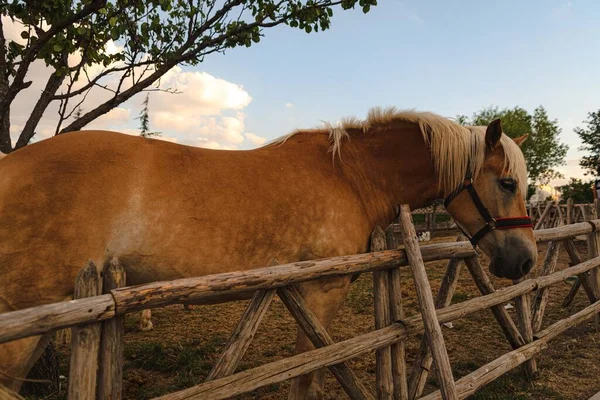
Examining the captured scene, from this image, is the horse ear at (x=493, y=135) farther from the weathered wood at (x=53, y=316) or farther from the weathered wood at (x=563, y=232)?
the weathered wood at (x=53, y=316)

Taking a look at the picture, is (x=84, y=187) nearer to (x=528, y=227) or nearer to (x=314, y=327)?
(x=314, y=327)

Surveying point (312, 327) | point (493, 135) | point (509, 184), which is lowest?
point (312, 327)

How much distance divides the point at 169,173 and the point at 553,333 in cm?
493

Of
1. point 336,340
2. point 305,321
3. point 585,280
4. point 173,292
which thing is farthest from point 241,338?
point 585,280

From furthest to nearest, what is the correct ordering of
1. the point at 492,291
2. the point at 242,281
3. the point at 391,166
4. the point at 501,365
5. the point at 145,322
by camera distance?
1. the point at 145,322
2. the point at 492,291
3. the point at 501,365
4. the point at 391,166
5. the point at 242,281

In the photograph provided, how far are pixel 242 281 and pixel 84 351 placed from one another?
2.76ft

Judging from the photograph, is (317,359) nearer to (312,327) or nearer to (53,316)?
(312,327)

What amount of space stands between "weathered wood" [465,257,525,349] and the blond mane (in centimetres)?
91

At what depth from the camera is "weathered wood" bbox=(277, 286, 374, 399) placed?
2611 millimetres

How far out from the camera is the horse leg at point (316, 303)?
299 cm

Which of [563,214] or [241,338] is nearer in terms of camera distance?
[241,338]

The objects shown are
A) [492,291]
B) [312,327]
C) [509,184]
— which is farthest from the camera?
[492,291]

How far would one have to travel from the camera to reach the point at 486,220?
3.48 m

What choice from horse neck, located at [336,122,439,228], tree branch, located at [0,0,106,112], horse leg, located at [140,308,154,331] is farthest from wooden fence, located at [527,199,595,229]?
tree branch, located at [0,0,106,112]
